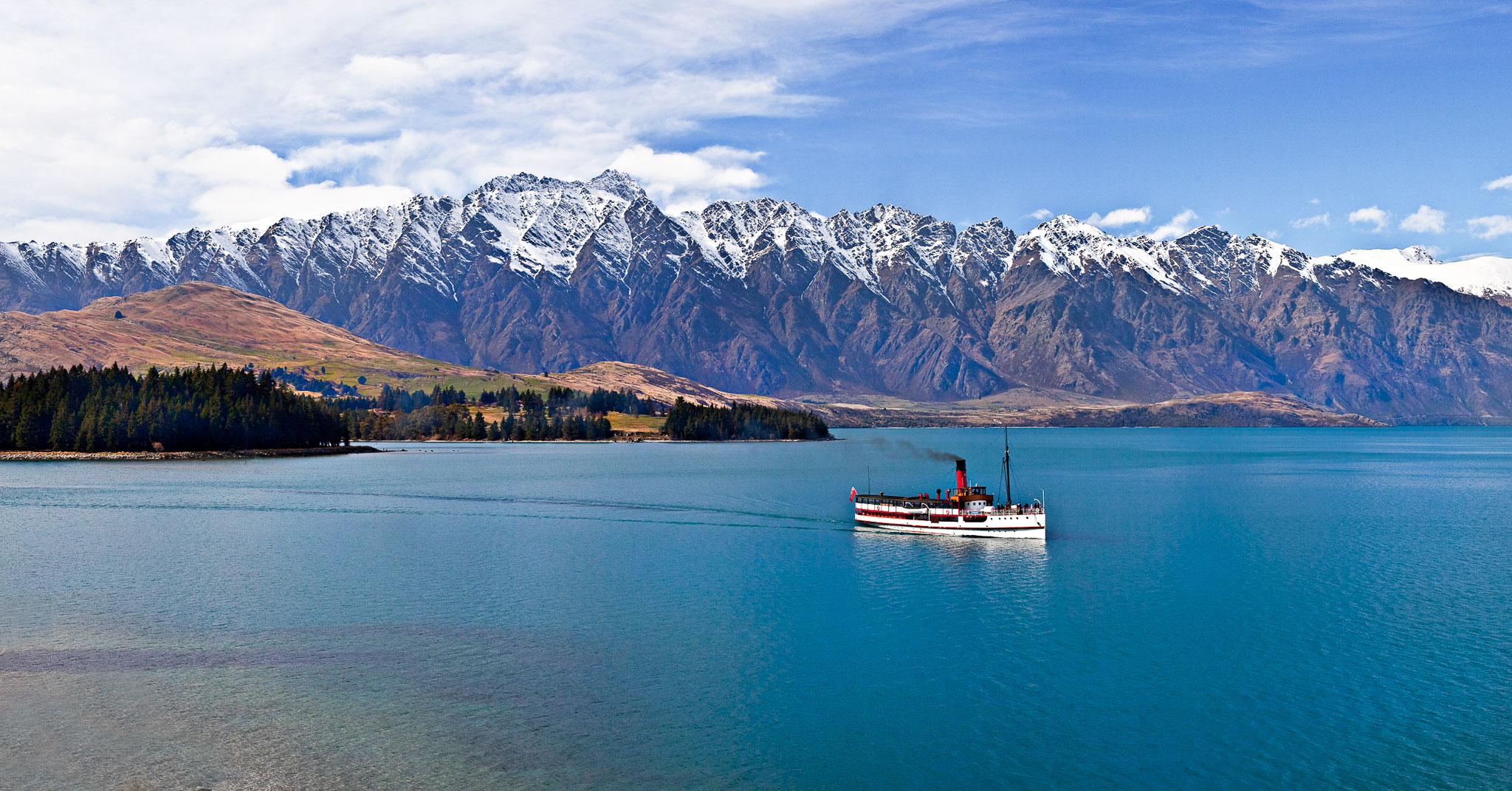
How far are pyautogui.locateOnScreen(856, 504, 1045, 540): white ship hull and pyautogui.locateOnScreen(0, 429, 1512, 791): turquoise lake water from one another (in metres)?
3.30

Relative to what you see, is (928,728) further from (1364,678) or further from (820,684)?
(1364,678)

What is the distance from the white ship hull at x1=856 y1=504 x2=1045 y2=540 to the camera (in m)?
109

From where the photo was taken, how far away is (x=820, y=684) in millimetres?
53344

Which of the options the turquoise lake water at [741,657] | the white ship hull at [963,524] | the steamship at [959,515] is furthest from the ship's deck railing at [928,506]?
the turquoise lake water at [741,657]

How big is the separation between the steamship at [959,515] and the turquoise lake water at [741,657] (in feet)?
13.0

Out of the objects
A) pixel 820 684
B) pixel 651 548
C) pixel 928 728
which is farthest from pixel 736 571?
pixel 928 728

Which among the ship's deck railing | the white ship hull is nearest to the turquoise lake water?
the white ship hull

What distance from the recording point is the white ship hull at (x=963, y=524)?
356 ft

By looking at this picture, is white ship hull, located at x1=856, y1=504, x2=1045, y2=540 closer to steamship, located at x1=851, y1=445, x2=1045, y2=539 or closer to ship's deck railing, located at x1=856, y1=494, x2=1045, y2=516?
steamship, located at x1=851, y1=445, x2=1045, y2=539

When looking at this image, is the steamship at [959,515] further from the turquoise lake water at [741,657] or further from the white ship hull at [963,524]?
the turquoise lake water at [741,657]

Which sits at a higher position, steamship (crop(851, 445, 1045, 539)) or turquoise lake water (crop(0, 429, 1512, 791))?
steamship (crop(851, 445, 1045, 539))

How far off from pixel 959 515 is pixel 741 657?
5943 cm

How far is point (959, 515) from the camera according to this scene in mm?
113062

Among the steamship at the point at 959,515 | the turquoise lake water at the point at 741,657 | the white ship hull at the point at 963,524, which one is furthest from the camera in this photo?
the steamship at the point at 959,515
